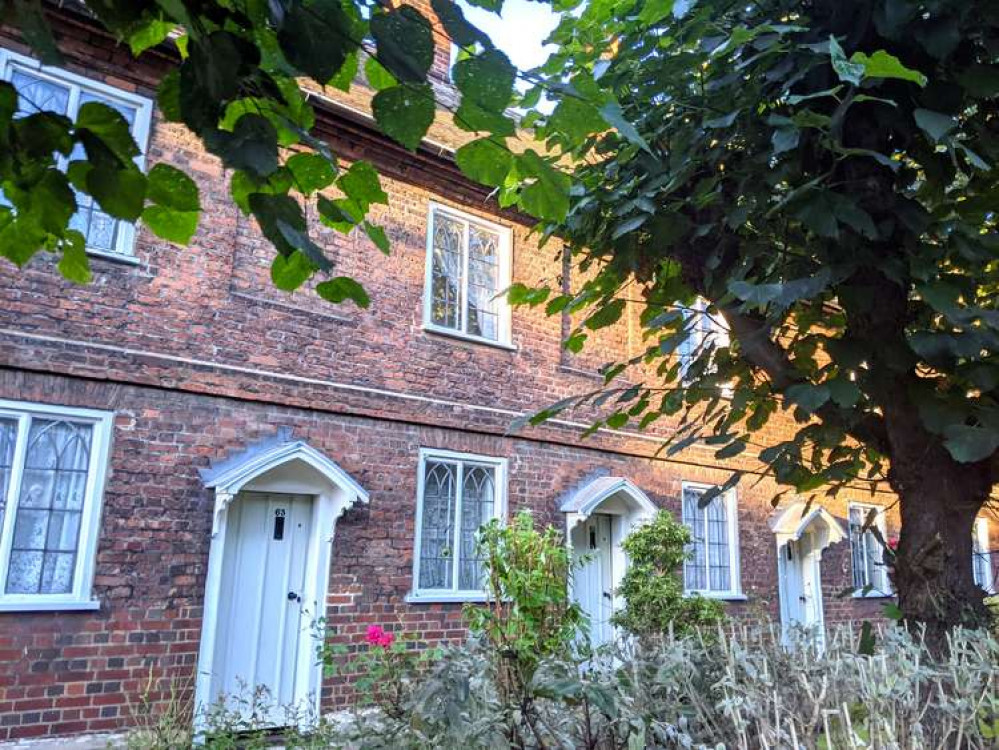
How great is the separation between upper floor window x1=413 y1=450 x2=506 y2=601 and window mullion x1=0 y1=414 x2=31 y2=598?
3.90 m

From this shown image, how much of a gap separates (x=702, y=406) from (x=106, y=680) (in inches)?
366

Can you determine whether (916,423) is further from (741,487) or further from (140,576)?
(741,487)

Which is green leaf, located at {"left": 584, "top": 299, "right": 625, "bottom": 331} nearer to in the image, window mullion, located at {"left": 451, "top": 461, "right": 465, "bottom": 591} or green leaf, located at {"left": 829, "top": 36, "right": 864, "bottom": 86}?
green leaf, located at {"left": 829, "top": 36, "right": 864, "bottom": 86}

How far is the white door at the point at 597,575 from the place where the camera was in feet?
34.4

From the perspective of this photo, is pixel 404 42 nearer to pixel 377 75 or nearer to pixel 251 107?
pixel 377 75

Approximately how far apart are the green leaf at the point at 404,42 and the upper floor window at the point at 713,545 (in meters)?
10.7

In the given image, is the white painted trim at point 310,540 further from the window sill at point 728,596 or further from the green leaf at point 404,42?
the green leaf at point 404,42

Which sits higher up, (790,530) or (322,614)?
(790,530)

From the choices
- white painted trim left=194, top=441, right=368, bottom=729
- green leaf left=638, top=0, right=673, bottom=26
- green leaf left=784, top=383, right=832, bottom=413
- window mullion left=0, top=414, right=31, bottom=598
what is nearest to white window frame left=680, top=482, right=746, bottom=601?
white painted trim left=194, top=441, right=368, bottom=729

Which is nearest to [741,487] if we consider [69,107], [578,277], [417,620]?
[578,277]

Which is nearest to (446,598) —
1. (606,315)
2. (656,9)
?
(606,315)

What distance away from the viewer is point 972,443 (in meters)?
2.86

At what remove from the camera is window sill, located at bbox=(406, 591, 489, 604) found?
27.7ft

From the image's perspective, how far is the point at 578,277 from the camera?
10734mm
